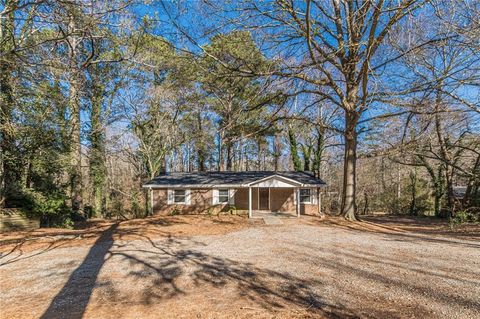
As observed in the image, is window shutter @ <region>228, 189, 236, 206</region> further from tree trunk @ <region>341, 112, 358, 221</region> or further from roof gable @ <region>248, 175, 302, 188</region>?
tree trunk @ <region>341, 112, 358, 221</region>

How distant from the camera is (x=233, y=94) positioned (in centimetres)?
1891

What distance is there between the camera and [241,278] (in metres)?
4.68

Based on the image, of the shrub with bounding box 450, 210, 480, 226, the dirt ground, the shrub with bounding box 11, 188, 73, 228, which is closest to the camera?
the dirt ground

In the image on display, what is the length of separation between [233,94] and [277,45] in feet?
31.3

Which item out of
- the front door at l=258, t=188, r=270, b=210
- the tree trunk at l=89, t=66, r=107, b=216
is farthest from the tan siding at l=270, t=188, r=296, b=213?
the tree trunk at l=89, t=66, r=107, b=216

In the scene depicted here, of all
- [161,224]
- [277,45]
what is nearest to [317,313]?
[277,45]

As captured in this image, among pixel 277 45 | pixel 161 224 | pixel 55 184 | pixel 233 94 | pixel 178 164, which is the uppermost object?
pixel 233 94

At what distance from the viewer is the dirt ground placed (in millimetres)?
3494

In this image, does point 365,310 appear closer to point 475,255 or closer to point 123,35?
point 475,255

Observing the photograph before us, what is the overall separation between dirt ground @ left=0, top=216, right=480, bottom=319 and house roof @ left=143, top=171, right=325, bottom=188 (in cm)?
894

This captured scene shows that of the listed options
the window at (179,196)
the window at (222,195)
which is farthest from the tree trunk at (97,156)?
the window at (222,195)

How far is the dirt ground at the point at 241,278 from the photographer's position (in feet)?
11.5

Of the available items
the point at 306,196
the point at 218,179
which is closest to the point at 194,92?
the point at 218,179

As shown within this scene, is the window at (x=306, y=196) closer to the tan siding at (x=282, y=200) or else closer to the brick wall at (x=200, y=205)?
the brick wall at (x=200, y=205)
